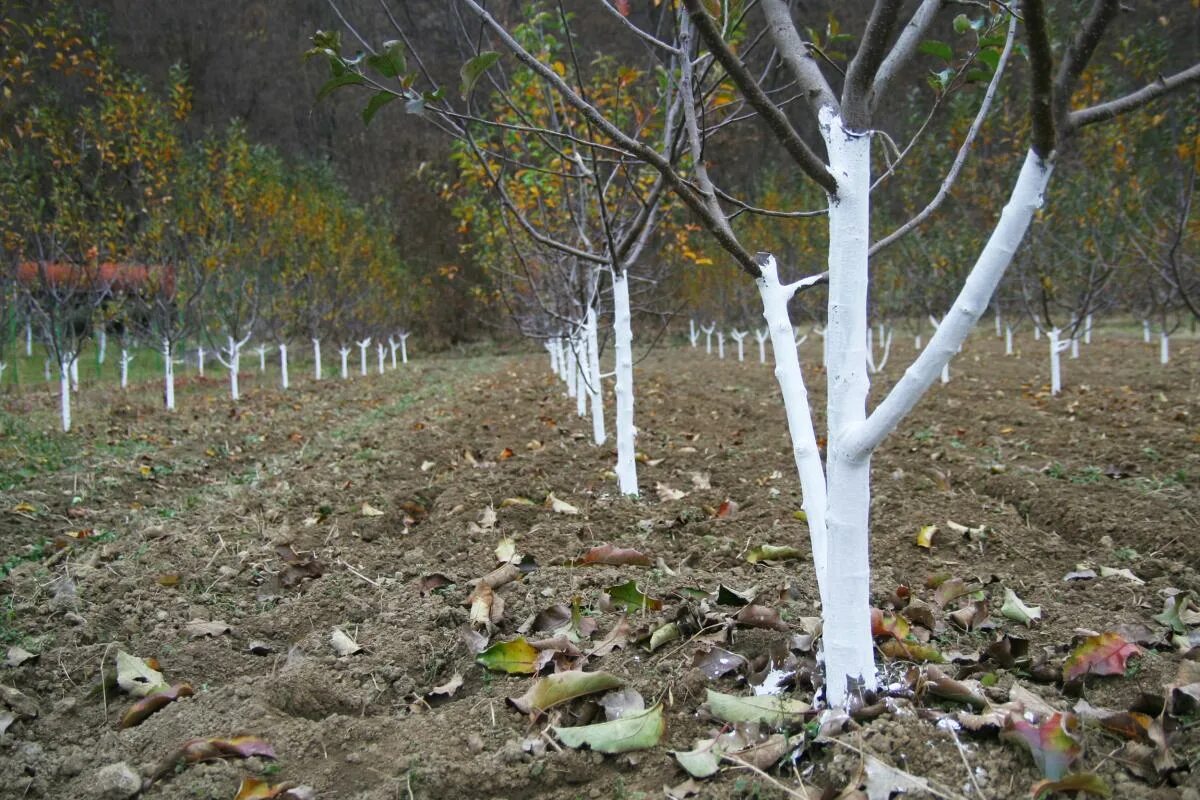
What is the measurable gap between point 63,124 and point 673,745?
16.2 meters

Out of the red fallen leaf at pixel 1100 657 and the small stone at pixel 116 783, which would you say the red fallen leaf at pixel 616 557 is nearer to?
the red fallen leaf at pixel 1100 657

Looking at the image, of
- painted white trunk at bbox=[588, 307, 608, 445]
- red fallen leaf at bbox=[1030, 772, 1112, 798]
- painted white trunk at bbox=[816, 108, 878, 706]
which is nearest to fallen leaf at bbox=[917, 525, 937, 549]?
painted white trunk at bbox=[816, 108, 878, 706]

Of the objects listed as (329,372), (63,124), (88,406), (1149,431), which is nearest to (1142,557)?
(1149,431)

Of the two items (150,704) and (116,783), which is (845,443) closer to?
(116,783)

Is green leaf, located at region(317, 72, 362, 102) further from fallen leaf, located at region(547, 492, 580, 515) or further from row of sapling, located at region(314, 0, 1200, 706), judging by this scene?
fallen leaf, located at region(547, 492, 580, 515)

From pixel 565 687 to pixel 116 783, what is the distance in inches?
40.4

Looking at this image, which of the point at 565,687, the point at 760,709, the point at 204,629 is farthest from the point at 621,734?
the point at 204,629

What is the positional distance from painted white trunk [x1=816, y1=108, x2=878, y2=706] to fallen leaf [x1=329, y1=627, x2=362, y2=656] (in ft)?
4.82

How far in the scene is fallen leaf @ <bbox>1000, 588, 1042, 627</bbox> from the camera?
7.77 feet

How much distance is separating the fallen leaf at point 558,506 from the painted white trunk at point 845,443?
244 cm

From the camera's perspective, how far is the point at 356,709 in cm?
215

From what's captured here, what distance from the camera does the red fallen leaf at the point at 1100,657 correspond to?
75.3 inches

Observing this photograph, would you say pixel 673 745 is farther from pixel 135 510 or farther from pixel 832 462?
pixel 135 510

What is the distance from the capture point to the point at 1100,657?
1.92 meters
